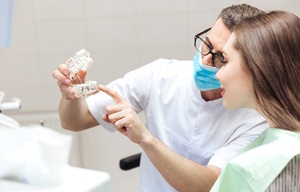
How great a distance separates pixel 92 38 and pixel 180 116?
0.88m

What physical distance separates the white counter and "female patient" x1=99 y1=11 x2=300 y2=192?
0.40 meters

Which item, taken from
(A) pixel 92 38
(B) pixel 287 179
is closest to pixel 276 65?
(B) pixel 287 179

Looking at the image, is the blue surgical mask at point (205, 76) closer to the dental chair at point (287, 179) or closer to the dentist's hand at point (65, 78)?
the dentist's hand at point (65, 78)

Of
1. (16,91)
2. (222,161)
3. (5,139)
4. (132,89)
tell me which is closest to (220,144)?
(222,161)

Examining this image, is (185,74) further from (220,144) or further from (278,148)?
(278,148)

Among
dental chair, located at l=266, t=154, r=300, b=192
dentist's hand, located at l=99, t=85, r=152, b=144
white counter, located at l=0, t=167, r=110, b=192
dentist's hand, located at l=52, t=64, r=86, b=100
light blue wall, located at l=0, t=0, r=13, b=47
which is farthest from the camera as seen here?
dentist's hand, located at l=52, t=64, r=86, b=100

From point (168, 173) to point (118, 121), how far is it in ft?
0.69

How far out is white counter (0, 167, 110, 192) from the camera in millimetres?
496

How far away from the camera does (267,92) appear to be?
906 mm

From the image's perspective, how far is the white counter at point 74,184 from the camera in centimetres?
50

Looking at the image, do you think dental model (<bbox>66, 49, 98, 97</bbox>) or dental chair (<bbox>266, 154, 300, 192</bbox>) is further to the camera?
dental model (<bbox>66, 49, 98, 97</bbox>)

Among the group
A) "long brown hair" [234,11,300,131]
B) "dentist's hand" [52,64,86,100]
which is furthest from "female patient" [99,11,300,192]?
"dentist's hand" [52,64,86,100]

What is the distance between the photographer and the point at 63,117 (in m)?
1.42

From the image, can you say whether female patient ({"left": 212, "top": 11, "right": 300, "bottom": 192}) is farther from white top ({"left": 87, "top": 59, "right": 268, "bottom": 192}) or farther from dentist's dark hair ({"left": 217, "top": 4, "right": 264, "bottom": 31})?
white top ({"left": 87, "top": 59, "right": 268, "bottom": 192})
